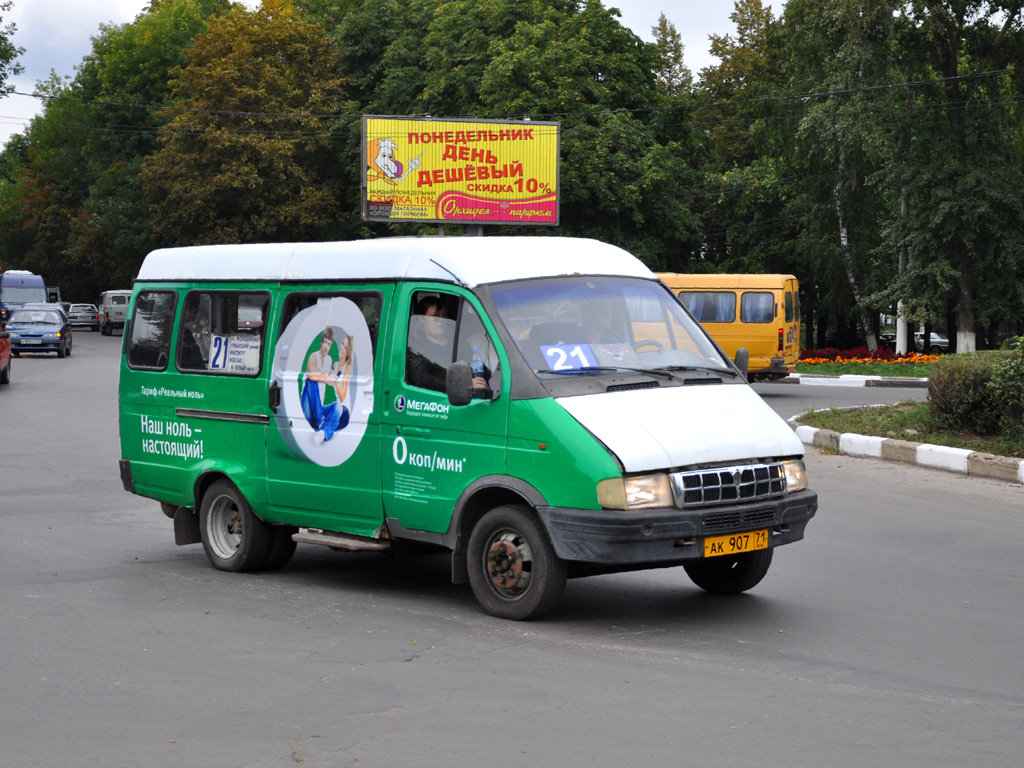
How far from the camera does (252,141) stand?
51.8 metres

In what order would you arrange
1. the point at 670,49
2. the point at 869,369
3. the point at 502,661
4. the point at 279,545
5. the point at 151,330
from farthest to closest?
the point at 670,49 < the point at 869,369 < the point at 151,330 < the point at 279,545 < the point at 502,661

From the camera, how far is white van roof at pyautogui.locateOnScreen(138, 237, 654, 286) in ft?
24.3

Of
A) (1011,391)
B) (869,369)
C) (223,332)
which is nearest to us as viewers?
(223,332)

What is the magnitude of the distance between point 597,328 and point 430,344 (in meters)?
0.98

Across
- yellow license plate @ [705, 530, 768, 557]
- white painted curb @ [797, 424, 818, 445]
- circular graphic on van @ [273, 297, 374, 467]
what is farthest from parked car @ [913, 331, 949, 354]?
yellow license plate @ [705, 530, 768, 557]

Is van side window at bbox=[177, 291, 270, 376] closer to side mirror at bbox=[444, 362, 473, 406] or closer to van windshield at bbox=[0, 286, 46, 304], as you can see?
side mirror at bbox=[444, 362, 473, 406]

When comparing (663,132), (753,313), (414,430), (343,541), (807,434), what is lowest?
(343,541)

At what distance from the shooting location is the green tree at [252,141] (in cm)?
5197

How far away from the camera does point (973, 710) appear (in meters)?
5.32

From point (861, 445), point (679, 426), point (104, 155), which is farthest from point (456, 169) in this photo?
point (104, 155)

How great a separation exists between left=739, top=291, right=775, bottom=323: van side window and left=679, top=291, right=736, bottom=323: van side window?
8.5 inches

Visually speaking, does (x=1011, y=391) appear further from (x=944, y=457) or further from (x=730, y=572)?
(x=730, y=572)

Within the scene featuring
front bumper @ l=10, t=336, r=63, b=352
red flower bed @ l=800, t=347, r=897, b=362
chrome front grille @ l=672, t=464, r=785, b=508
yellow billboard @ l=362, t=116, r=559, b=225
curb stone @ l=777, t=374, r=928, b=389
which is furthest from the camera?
yellow billboard @ l=362, t=116, r=559, b=225

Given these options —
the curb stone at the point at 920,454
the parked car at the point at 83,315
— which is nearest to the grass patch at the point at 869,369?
the curb stone at the point at 920,454
